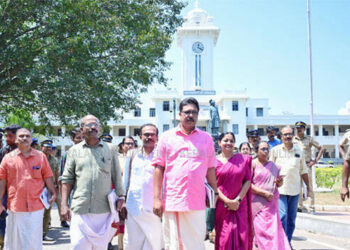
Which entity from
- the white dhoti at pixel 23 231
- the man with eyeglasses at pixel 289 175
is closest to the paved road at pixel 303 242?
the man with eyeglasses at pixel 289 175

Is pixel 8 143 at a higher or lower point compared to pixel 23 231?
higher

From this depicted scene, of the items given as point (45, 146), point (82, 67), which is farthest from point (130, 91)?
point (45, 146)

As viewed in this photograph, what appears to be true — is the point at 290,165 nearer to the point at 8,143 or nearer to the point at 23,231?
the point at 23,231

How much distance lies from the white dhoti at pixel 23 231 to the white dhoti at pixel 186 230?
189cm

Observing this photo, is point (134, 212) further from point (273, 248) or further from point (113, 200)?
point (273, 248)

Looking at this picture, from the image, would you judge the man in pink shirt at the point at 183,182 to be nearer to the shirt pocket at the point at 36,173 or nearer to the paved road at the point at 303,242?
the shirt pocket at the point at 36,173

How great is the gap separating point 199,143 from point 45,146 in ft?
15.7

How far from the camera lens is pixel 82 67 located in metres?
11.8

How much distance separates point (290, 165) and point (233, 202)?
79.8 inches

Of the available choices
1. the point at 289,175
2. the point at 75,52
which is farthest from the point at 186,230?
the point at 75,52

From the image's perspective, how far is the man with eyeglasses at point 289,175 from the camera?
602 cm

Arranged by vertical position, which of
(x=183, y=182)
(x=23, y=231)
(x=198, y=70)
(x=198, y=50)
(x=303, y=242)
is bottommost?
(x=303, y=242)

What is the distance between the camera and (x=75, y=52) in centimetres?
1170

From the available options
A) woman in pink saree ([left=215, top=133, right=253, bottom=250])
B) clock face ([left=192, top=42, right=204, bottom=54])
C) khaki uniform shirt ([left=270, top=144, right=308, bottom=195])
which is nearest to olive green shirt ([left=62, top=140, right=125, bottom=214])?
woman in pink saree ([left=215, top=133, right=253, bottom=250])
